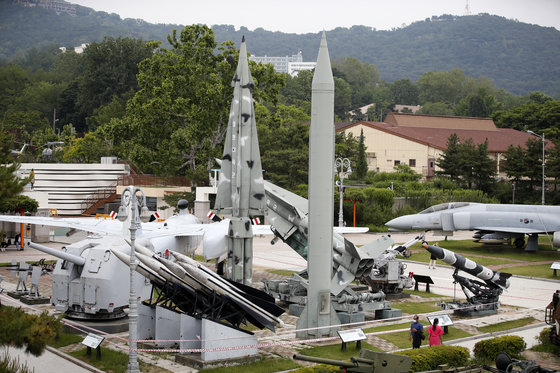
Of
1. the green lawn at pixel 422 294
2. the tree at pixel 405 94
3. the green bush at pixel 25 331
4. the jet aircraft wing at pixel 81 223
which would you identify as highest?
the tree at pixel 405 94

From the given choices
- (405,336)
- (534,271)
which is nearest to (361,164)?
(534,271)

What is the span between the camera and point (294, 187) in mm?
56531

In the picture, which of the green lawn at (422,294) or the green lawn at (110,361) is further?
the green lawn at (422,294)

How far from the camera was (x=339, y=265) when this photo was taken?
23.5 metres

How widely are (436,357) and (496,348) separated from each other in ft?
8.16

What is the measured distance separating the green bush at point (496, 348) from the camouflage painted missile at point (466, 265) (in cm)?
521

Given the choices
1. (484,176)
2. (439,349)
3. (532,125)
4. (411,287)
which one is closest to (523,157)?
(484,176)

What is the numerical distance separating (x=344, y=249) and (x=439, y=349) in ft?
21.2

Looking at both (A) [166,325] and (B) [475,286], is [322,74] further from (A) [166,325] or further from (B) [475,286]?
(B) [475,286]

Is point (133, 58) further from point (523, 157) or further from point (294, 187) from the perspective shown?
point (523, 157)

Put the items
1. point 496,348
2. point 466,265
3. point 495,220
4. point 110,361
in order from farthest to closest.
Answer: point 495,220
point 466,265
point 496,348
point 110,361

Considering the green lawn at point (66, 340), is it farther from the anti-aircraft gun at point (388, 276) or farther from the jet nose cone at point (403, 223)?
the jet nose cone at point (403, 223)

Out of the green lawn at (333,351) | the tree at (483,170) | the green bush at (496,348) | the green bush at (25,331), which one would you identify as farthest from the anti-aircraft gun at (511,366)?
the tree at (483,170)

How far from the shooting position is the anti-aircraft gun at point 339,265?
904 inches
